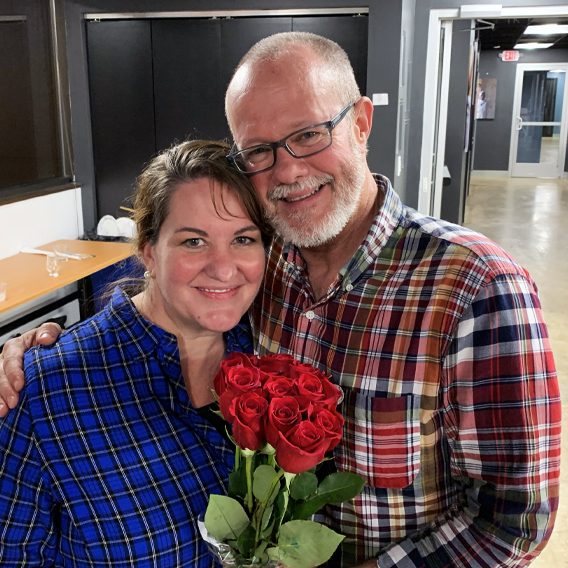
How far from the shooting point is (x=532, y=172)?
16641 mm

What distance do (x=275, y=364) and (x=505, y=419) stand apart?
42cm

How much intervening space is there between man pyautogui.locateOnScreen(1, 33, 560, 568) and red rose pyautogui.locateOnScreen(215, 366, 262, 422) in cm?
34

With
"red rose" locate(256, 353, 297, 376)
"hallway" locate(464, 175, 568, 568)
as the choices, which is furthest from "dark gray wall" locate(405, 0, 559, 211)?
"red rose" locate(256, 353, 297, 376)

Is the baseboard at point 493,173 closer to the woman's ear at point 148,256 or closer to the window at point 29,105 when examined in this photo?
the window at point 29,105

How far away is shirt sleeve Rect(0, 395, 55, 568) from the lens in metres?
1.14

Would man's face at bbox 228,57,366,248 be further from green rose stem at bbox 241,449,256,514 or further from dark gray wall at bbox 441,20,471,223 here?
dark gray wall at bbox 441,20,471,223

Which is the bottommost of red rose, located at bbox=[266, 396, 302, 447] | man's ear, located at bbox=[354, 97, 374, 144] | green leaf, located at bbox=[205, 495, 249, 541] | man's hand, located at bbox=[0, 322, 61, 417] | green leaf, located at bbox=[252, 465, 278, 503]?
green leaf, located at bbox=[205, 495, 249, 541]

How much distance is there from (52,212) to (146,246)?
164 inches

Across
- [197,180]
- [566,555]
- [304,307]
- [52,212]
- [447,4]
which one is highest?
[447,4]

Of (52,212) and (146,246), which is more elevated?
(146,246)

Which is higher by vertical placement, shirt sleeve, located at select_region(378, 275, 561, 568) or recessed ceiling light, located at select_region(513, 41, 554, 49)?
recessed ceiling light, located at select_region(513, 41, 554, 49)

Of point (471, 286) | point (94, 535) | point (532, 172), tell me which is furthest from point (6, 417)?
point (532, 172)

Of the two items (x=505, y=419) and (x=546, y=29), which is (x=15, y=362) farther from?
(x=546, y=29)

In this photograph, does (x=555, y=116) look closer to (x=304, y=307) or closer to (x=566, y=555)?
(x=566, y=555)
